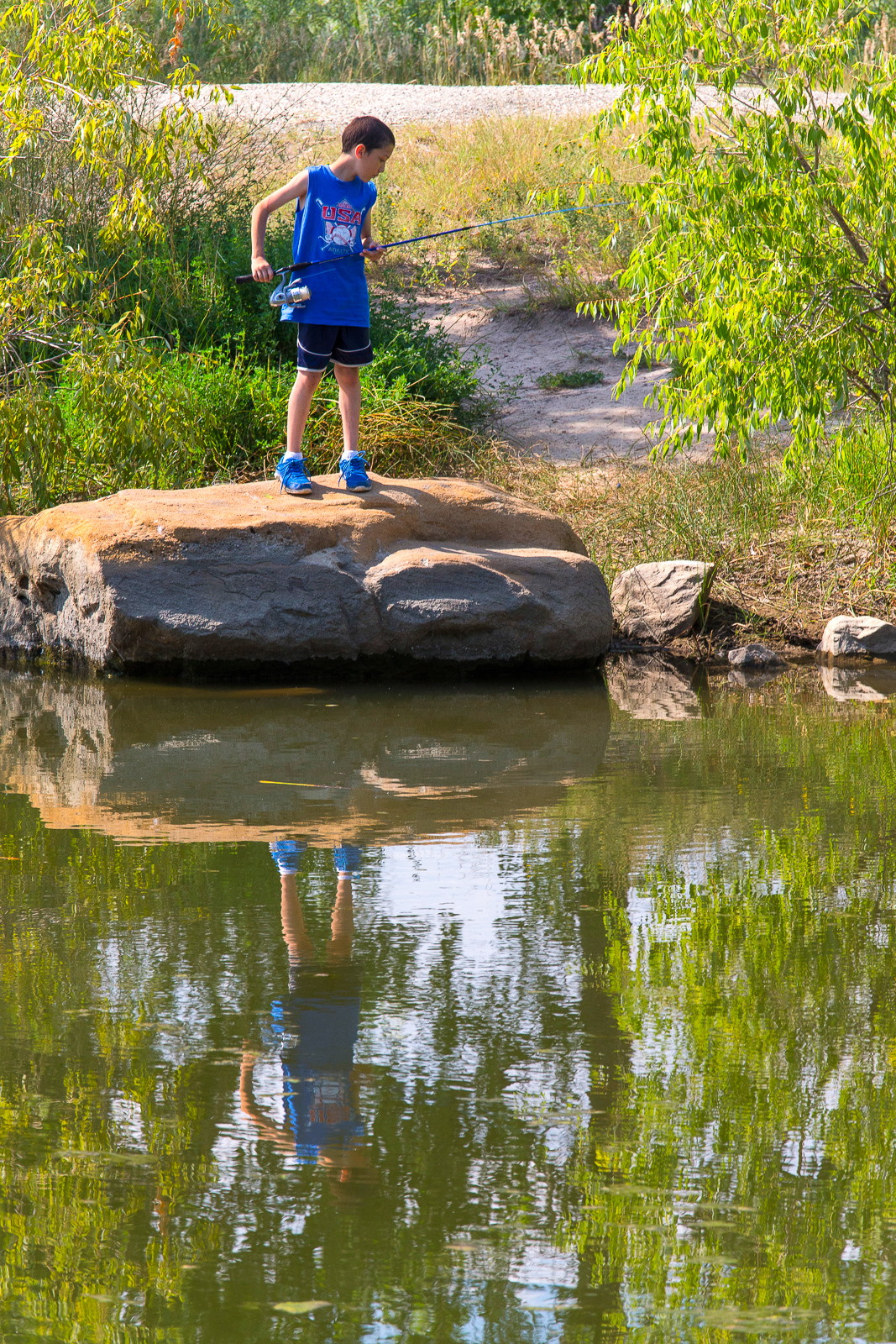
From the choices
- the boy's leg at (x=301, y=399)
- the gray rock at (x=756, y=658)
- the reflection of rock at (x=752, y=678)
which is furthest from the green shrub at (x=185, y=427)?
the reflection of rock at (x=752, y=678)

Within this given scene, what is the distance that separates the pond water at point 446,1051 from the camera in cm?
195

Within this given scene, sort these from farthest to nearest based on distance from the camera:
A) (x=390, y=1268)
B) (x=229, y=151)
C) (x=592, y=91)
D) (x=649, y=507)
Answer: (x=592, y=91) < (x=229, y=151) < (x=649, y=507) < (x=390, y=1268)

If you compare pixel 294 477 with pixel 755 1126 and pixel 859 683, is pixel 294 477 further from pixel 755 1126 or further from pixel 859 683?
pixel 755 1126

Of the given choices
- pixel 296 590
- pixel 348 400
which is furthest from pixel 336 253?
pixel 296 590

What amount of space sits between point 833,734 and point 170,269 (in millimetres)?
7299

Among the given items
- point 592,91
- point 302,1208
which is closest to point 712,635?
point 302,1208

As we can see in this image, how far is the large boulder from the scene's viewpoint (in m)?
6.54

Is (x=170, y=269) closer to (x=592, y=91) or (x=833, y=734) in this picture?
(x=833, y=734)

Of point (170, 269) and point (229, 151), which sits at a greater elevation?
point (229, 151)

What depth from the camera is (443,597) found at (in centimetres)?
657

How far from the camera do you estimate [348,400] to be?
6.98 m

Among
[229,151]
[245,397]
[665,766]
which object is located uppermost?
[229,151]

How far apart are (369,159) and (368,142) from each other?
83mm

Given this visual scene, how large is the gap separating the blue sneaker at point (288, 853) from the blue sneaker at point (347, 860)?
10 cm
